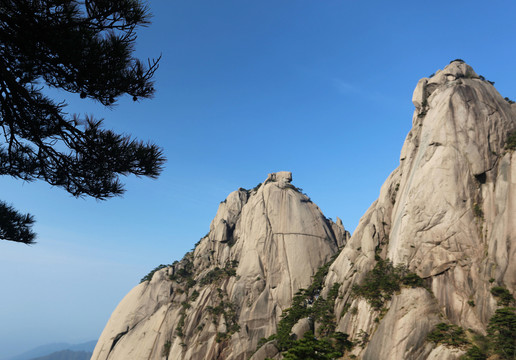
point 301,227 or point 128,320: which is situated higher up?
point 301,227

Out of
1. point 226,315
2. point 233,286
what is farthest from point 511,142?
point 226,315

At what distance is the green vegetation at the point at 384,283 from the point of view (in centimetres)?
3412

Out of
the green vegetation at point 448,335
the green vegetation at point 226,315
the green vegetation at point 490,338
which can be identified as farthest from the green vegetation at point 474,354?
the green vegetation at point 226,315

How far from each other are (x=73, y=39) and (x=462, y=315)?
34994 millimetres

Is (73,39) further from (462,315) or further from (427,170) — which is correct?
(427,170)

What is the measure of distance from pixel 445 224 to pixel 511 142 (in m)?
11.1

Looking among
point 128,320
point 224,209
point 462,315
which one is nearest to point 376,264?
point 462,315

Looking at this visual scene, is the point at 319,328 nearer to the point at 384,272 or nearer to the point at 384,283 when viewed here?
the point at 384,283

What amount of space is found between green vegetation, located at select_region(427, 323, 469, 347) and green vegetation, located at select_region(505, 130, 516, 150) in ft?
62.4

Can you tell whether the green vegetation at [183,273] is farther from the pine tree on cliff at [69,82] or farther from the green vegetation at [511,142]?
the pine tree on cliff at [69,82]

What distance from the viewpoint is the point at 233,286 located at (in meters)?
54.7

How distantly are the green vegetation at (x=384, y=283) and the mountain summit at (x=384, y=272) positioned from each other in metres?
0.12

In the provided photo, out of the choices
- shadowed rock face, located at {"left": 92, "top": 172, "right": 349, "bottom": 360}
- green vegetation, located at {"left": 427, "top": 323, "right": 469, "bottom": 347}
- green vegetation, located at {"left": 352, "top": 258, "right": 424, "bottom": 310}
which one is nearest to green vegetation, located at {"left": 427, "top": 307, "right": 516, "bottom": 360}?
green vegetation, located at {"left": 427, "top": 323, "right": 469, "bottom": 347}

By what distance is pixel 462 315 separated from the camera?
30.9m
